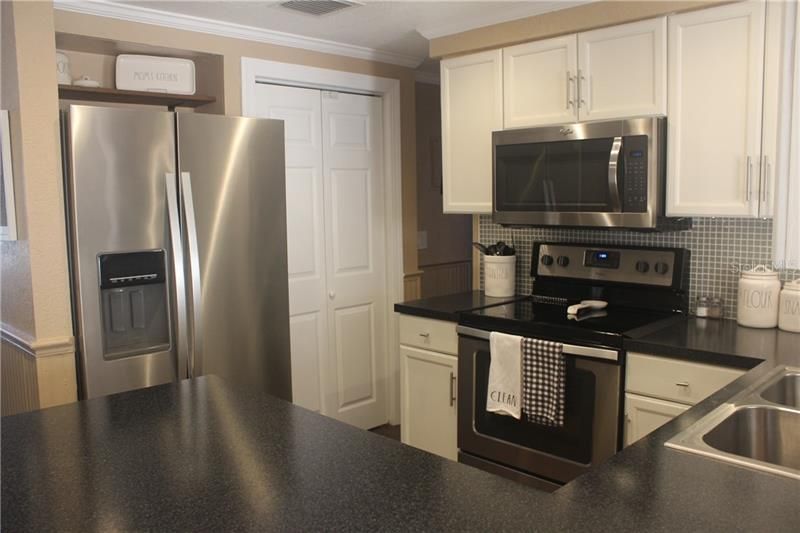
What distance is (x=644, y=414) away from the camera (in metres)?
2.35

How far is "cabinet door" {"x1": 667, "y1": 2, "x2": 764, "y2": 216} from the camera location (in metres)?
2.37

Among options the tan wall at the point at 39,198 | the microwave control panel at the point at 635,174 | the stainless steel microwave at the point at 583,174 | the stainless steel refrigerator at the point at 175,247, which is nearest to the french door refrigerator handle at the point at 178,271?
the stainless steel refrigerator at the point at 175,247

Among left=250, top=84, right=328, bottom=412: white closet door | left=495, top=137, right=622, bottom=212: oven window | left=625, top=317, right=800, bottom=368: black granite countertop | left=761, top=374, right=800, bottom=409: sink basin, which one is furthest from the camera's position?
left=250, top=84, right=328, bottom=412: white closet door

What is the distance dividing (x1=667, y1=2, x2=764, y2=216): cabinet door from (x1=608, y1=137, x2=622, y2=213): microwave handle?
0.63ft

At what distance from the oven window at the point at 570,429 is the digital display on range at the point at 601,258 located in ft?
2.17

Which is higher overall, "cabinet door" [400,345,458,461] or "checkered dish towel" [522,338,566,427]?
"checkered dish towel" [522,338,566,427]

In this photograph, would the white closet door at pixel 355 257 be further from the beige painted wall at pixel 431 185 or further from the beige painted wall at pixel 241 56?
the beige painted wall at pixel 431 185

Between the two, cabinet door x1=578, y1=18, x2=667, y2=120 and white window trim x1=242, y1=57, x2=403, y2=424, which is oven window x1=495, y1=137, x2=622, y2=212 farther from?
white window trim x1=242, y1=57, x2=403, y2=424

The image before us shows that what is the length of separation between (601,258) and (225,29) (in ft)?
6.77

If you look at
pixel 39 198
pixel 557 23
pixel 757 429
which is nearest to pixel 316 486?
pixel 757 429

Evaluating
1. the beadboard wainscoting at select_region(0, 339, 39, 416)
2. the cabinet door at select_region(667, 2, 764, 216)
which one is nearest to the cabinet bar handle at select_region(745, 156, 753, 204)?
the cabinet door at select_region(667, 2, 764, 216)

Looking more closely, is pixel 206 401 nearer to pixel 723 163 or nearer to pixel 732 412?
pixel 732 412

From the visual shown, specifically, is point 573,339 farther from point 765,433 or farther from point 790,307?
point 765,433

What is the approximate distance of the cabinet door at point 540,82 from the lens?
112 inches
